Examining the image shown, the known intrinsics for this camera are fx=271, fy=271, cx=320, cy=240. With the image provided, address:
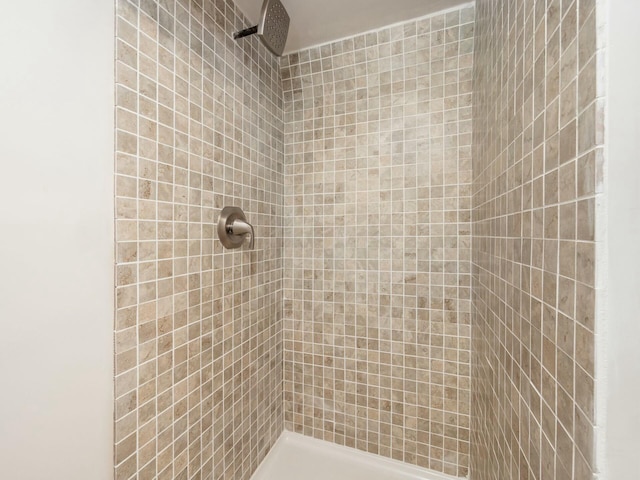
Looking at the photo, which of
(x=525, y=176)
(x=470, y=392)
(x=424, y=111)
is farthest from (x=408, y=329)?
(x=424, y=111)

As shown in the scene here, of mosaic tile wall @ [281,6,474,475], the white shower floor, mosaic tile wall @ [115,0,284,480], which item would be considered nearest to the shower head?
mosaic tile wall @ [115,0,284,480]

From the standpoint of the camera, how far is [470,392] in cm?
117

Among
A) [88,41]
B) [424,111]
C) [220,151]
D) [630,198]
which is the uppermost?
[424,111]

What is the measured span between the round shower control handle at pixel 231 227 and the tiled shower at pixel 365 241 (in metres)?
0.06

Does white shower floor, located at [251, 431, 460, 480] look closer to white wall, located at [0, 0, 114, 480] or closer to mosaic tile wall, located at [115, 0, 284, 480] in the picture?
mosaic tile wall, located at [115, 0, 284, 480]

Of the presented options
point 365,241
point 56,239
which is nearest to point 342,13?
point 365,241

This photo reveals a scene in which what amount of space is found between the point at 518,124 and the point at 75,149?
0.96 m

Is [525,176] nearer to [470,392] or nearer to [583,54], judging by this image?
[583,54]

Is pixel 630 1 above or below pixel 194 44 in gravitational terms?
below

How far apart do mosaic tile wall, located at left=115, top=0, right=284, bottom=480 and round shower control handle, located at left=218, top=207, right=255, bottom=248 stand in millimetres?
34

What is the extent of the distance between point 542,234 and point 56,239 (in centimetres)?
93

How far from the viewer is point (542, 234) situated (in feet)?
1.54

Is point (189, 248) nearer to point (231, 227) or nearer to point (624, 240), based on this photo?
point (231, 227)

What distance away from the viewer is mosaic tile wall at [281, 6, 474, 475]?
121cm
